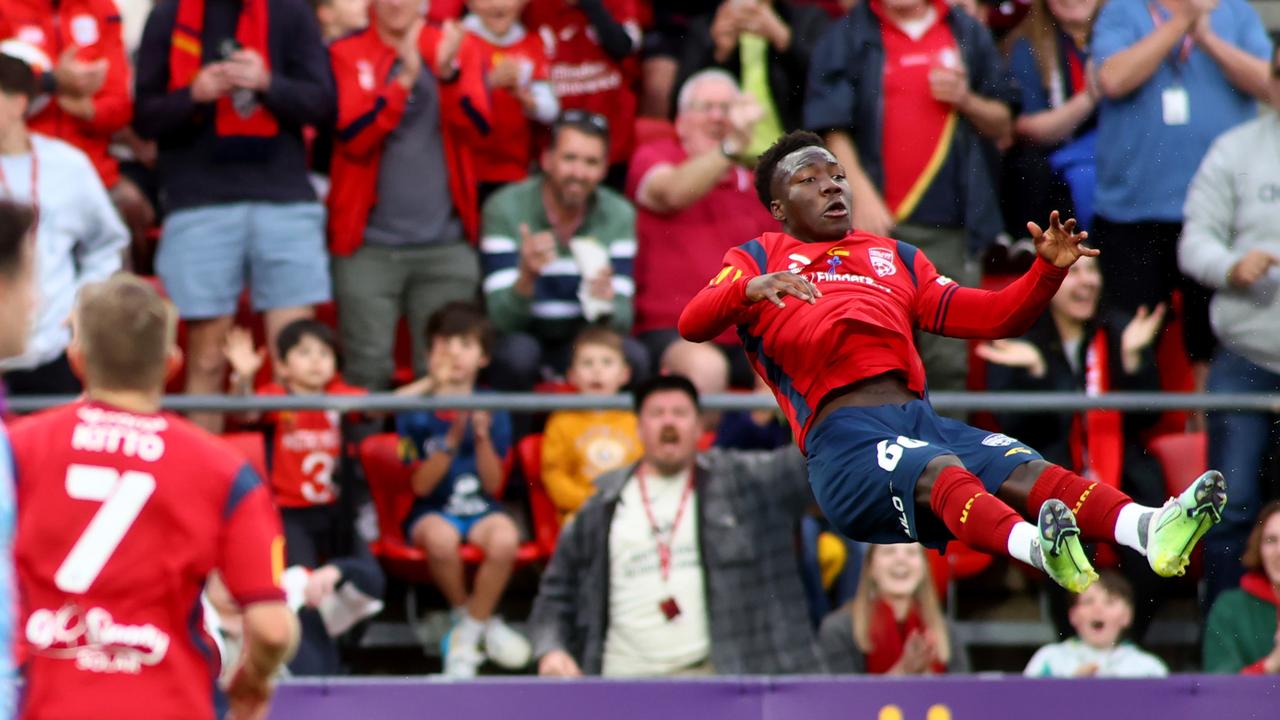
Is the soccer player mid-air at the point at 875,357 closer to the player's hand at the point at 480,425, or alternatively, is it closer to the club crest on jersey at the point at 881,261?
the club crest on jersey at the point at 881,261

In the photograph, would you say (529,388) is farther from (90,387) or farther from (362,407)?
(90,387)

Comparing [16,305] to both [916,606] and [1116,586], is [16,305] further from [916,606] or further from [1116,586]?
[1116,586]

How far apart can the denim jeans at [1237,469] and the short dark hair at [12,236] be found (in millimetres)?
5730

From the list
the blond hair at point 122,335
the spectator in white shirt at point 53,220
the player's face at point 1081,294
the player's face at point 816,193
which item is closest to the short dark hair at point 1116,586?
the player's face at point 1081,294

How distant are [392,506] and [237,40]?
2.30m

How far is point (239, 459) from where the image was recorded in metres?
5.62

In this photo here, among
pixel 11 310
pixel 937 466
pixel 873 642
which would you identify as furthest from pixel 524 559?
pixel 11 310

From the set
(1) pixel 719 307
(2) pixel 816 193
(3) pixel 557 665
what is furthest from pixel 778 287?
(3) pixel 557 665

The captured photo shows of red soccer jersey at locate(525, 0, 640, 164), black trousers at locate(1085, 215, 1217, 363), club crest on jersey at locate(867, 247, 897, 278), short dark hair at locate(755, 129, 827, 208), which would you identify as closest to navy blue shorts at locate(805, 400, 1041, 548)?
club crest on jersey at locate(867, 247, 897, 278)

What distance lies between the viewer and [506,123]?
10180mm

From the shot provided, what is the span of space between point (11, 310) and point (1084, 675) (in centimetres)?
535

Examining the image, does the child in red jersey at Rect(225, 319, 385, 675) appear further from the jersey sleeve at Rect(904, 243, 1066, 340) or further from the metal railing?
the jersey sleeve at Rect(904, 243, 1066, 340)

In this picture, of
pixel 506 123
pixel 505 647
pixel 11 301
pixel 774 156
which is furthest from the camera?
pixel 506 123

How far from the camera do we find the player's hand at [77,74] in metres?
9.49
